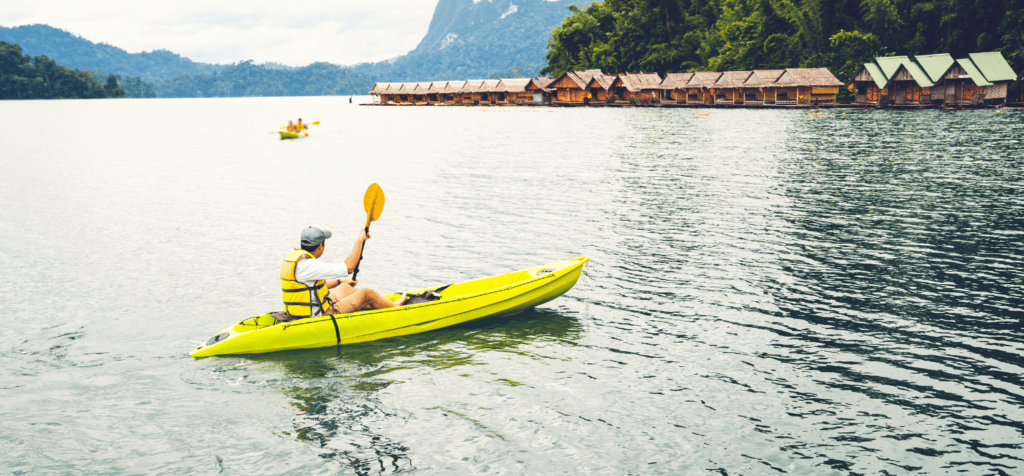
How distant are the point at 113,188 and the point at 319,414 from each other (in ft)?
92.7

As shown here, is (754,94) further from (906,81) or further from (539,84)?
(539,84)

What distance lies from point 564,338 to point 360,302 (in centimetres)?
352

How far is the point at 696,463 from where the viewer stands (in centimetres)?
799

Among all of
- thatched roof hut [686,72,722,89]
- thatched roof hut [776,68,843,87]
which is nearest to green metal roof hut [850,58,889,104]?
thatched roof hut [776,68,843,87]

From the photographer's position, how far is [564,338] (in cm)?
1218

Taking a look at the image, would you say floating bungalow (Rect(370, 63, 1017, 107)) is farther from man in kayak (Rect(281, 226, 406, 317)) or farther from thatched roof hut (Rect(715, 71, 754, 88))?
man in kayak (Rect(281, 226, 406, 317))

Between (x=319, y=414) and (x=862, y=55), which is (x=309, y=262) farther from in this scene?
(x=862, y=55)

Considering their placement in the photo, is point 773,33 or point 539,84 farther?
point 539,84

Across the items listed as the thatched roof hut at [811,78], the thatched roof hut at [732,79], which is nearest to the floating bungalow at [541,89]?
the thatched roof hut at [732,79]

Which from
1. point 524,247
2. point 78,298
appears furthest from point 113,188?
point 524,247

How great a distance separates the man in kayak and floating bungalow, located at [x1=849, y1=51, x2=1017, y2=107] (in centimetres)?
7670

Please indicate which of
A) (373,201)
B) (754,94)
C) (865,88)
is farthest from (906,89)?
(373,201)

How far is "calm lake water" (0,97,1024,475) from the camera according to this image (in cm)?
845

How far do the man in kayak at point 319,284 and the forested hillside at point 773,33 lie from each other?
269ft
